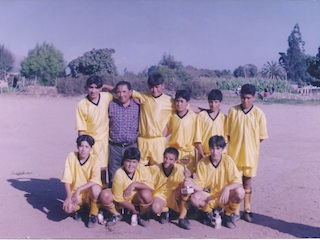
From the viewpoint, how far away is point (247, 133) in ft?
15.8

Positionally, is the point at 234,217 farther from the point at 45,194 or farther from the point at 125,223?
the point at 45,194

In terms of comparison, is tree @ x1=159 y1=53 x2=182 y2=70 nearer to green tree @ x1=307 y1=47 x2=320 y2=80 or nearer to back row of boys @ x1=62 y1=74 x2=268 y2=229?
green tree @ x1=307 y1=47 x2=320 y2=80

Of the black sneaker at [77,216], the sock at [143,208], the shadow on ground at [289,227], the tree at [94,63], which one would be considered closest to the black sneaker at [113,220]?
the sock at [143,208]

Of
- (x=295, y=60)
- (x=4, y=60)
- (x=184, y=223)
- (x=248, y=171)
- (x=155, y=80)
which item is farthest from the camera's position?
(x=295, y=60)

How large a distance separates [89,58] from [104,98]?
31.7 metres

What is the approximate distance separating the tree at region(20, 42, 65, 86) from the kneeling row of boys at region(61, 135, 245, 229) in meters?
35.0

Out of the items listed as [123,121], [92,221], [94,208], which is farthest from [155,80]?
[92,221]

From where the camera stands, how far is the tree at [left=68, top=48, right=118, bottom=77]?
3569 centimetres

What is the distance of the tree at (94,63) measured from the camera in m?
A: 35.7

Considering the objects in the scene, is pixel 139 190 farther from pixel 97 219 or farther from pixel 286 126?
pixel 286 126

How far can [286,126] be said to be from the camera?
528 inches

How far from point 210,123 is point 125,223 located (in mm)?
1582

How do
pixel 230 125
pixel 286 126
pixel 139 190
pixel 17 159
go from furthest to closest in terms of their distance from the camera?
pixel 286 126
pixel 17 159
pixel 230 125
pixel 139 190

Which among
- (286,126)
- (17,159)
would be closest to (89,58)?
(286,126)
